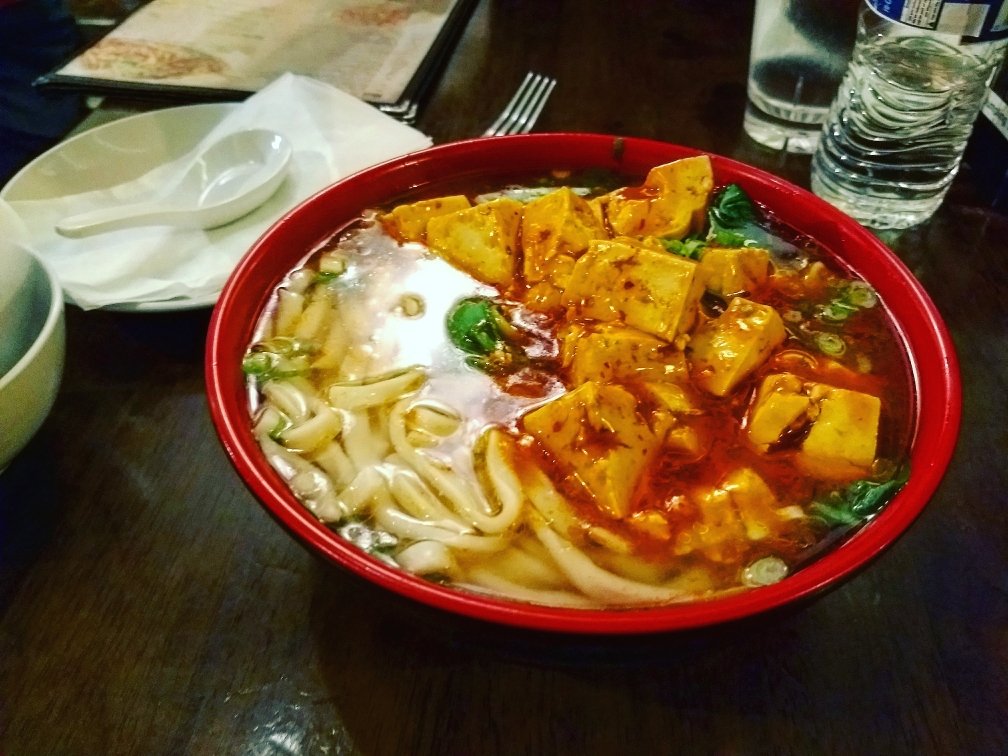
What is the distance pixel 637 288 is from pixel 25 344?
0.84 m

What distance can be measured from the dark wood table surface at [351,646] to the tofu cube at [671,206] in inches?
20.6

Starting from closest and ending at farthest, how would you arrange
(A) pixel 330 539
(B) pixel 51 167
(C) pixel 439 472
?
(A) pixel 330 539 < (C) pixel 439 472 < (B) pixel 51 167

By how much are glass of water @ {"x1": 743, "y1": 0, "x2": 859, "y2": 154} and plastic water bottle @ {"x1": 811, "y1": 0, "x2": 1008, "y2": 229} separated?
17 centimetres

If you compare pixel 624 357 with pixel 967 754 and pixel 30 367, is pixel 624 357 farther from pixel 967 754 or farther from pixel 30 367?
pixel 30 367

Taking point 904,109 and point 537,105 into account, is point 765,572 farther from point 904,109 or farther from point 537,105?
point 537,105

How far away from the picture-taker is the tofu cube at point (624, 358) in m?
0.97

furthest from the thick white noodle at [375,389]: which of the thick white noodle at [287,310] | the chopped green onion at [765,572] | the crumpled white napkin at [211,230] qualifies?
the chopped green onion at [765,572]

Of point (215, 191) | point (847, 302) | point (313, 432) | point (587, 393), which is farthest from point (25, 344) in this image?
point (847, 302)

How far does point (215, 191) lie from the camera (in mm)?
1534

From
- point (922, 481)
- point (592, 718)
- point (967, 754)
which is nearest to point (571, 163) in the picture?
point (922, 481)

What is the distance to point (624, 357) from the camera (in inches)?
38.2

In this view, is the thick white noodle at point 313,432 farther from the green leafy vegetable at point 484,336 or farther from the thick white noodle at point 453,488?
the green leafy vegetable at point 484,336

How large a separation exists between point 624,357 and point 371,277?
0.44m

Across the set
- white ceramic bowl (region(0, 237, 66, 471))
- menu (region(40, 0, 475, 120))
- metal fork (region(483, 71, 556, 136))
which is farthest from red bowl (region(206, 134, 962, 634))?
A: menu (region(40, 0, 475, 120))
